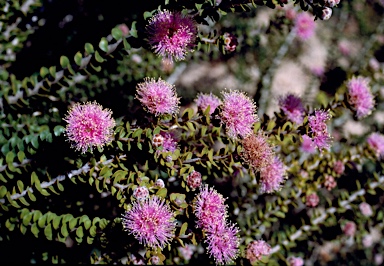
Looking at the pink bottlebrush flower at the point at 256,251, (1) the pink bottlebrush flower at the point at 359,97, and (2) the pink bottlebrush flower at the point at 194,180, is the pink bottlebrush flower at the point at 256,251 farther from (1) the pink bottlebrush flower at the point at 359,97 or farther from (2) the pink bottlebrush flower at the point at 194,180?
(1) the pink bottlebrush flower at the point at 359,97

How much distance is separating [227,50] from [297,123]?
0.36 m

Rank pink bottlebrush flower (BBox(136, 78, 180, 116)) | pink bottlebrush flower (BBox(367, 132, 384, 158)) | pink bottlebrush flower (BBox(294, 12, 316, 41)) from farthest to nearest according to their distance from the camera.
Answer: pink bottlebrush flower (BBox(294, 12, 316, 41))
pink bottlebrush flower (BBox(367, 132, 384, 158))
pink bottlebrush flower (BBox(136, 78, 180, 116))

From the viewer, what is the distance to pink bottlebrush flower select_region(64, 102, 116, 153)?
3.88 feet

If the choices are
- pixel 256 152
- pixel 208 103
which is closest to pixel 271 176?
pixel 256 152

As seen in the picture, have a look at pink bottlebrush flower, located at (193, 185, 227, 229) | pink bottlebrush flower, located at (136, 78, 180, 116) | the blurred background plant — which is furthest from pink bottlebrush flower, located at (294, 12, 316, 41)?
pink bottlebrush flower, located at (193, 185, 227, 229)

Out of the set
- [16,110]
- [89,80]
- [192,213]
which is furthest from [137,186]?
[89,80]

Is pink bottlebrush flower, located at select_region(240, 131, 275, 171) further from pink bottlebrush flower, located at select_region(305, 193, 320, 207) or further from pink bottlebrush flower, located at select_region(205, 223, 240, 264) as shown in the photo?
pink bottlebrush flower, located at select_region(305, 193, 320, 207)

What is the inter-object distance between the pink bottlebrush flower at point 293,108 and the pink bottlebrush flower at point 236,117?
0.78 ft

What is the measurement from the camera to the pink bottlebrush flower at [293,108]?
1.49 metres

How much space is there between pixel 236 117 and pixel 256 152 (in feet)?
0.41

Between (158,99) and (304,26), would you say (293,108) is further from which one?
(304,26)

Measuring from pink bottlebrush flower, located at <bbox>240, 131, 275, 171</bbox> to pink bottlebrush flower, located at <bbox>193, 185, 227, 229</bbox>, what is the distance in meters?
0.15

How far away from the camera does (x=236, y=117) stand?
50.2 inches

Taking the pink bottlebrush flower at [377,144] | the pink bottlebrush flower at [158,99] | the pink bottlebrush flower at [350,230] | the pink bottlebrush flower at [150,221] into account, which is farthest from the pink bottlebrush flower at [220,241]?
the pink bottlebrush flower at [350,230]
